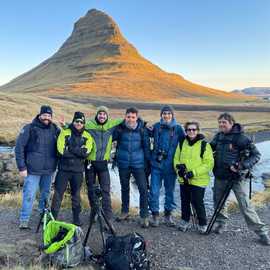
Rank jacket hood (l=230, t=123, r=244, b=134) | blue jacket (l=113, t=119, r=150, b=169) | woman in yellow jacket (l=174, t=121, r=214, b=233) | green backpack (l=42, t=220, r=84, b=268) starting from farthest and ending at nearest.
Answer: blue jacket (l=113, t=119, r=150, b=169) < woman in yellow jacket (l=174, t=121, r=214, b=233) < jacket hood (l=230, t=123, r=244, b=134) < green backpack (l=42, t=220, r=84, b=268)

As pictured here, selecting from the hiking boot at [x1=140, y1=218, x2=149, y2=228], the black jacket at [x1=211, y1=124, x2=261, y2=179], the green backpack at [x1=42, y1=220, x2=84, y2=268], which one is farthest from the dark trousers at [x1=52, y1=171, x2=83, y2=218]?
the black jacket at [x1=211, y1=124, x2=261, y2=179]

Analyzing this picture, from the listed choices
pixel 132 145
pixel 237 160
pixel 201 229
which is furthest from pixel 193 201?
pixel 132 145

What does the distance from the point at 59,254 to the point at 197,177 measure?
3.30m

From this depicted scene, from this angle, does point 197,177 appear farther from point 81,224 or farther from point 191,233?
point 81,224

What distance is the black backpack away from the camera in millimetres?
6180

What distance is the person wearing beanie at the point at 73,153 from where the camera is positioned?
313 inches

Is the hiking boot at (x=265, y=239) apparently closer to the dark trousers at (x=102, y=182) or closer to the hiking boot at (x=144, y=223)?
the hiking boot at (x=144, y=223)

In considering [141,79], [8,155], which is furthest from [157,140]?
[141,79]

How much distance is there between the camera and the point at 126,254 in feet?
20.5

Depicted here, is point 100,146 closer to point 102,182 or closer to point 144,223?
point 102,182

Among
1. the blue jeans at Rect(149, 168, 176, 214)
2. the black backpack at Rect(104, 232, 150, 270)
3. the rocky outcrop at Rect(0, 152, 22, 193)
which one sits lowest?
the rocky outcrop at Rect(0, 152, 22, 193)

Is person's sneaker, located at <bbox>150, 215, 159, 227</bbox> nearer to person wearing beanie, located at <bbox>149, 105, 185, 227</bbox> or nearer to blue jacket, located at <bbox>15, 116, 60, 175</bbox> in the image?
person wearing beanie, located at <bbox>149, 105, 185, 227</bbox>

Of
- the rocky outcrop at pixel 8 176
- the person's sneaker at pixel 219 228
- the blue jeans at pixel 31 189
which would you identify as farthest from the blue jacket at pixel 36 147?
the rocky outcrop at pixel 8 176

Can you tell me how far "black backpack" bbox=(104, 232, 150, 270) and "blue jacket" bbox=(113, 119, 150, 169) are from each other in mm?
2355
